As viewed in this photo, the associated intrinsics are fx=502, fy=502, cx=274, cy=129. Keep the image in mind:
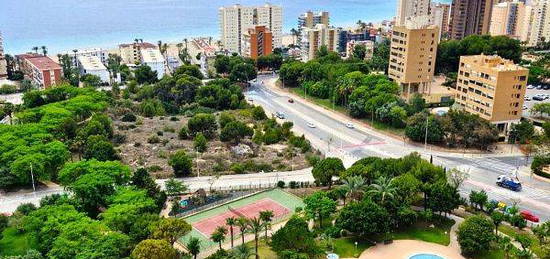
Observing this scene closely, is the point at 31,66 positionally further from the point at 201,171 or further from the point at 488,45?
the point at 488,45

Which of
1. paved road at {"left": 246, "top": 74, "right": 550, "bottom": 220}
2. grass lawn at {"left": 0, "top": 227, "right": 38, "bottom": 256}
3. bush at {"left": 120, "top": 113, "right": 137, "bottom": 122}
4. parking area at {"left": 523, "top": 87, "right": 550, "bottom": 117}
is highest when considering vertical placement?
parking area at {"left": 523, "top": 87, "right": 550, "bottom": 117}

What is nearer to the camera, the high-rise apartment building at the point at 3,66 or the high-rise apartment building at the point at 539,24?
the high-rise apartment building at the point at 3,66

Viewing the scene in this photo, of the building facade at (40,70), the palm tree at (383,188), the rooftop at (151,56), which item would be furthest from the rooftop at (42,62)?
the palm tree at (383,188)

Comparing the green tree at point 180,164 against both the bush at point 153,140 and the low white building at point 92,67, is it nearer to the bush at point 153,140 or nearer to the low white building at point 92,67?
the bush at point 153,140

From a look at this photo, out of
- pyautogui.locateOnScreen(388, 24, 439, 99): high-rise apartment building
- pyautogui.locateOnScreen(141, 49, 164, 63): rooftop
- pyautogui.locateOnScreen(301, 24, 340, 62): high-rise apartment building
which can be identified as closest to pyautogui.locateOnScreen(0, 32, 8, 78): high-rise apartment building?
pyautogui.locateOnScreen(141, 49, 164, 63): rooftop

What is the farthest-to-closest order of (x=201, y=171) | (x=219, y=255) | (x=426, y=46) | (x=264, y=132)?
1. (x=426, y=46)
2. (x=264, y=132)
3. (x=201, y=171)
4. (x=219, y=255)

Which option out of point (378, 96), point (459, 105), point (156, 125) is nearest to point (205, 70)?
point (156, 125)

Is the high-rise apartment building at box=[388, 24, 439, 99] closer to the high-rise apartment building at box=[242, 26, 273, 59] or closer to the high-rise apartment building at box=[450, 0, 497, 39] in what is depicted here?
the high-rise apartment building at box=[242, 26, 273, 59]
